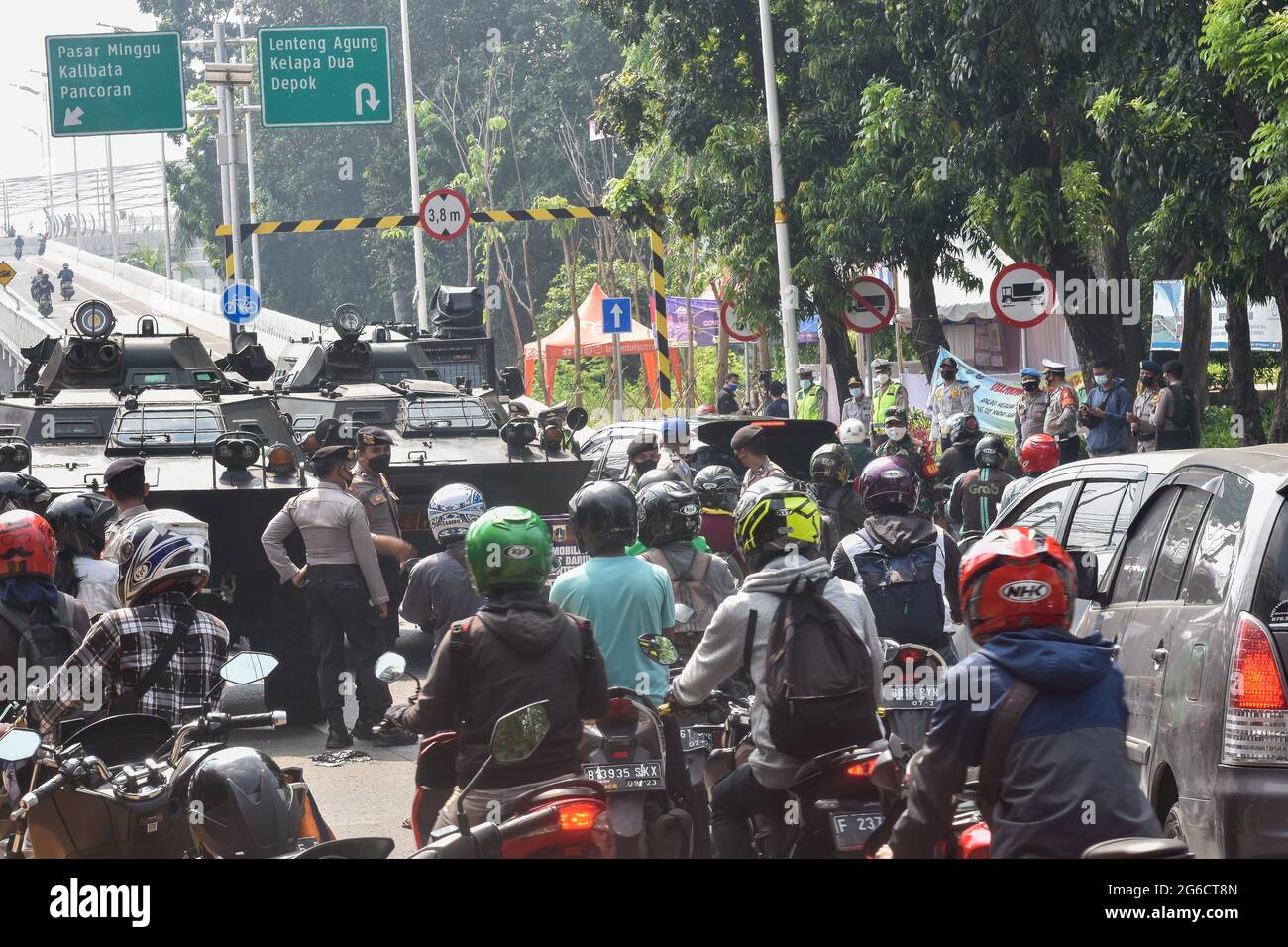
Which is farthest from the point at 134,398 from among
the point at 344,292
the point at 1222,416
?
the point at 344,292

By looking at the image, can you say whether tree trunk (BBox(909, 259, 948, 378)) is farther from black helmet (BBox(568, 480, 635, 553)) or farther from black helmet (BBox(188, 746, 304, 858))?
black helmet (BBox(188, 746, 304, 858))

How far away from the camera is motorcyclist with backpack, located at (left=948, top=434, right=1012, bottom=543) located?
12648 millimetres

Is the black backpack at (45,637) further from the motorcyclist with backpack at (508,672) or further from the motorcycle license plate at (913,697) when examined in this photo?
the motorcycle license plate at (913,697)

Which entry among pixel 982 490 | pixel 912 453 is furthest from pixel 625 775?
pixel 912 453

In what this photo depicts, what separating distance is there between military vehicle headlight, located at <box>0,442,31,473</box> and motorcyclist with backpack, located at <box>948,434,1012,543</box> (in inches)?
248

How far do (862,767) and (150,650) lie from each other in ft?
7.42

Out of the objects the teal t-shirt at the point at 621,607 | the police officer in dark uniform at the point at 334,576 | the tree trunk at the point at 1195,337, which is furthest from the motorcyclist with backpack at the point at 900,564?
the tree trunk at the point at 1195,337

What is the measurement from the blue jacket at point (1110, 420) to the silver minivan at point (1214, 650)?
1074 cm

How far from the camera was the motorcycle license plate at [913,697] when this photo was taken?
614cm

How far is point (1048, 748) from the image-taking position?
409cm

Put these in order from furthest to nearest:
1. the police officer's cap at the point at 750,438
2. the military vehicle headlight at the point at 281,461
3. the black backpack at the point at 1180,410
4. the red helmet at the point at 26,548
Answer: the black backpack at the point at 1180,410 → the military vehicle headlight at the point at 281,461 → the police officer's cap at the point at 750,438 → the red helmet at the point at 26,548

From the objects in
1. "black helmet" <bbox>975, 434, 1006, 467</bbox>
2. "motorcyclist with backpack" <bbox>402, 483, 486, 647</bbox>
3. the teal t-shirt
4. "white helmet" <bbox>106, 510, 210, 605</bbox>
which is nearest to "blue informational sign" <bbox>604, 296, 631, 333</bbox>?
"black helmet" <bbox>975, 434, 1006, 467</bbox>

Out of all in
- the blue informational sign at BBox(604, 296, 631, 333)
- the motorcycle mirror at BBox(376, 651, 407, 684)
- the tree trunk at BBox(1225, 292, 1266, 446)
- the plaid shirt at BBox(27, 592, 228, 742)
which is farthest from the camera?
the blue informational sign at BBox(604, 296, 631, 333)

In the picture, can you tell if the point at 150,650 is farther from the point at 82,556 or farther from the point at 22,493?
the point at 22,493
